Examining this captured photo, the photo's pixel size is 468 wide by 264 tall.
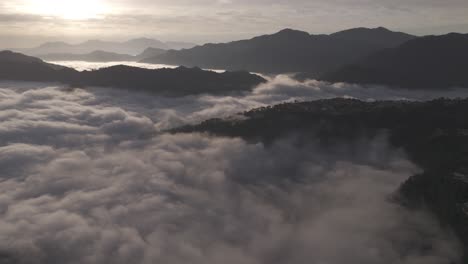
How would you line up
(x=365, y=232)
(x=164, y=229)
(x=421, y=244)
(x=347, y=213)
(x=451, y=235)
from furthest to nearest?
(x=347, y=213)
(x=164, y=229)
(x=365, y=232)
(x=421, y=244)
(x=451, y=235)

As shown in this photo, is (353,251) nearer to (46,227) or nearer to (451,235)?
(451,235)

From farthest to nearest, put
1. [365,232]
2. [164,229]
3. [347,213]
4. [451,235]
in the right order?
1. [347,213]
2. [164,229]
3. [365,232]
4. [451,235]

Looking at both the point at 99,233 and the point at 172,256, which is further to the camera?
the point at 99,233

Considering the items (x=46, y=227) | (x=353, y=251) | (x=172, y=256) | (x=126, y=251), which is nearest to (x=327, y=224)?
(x=353, y=251)


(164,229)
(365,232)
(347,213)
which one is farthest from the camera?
(347,213)

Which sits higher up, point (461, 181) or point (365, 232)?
point (461, 181)

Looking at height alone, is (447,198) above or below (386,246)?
above

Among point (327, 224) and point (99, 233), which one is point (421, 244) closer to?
point (327, 224)

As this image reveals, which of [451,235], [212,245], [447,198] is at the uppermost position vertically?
[447,198]

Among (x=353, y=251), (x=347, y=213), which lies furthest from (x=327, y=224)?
(x=353, y=251)
